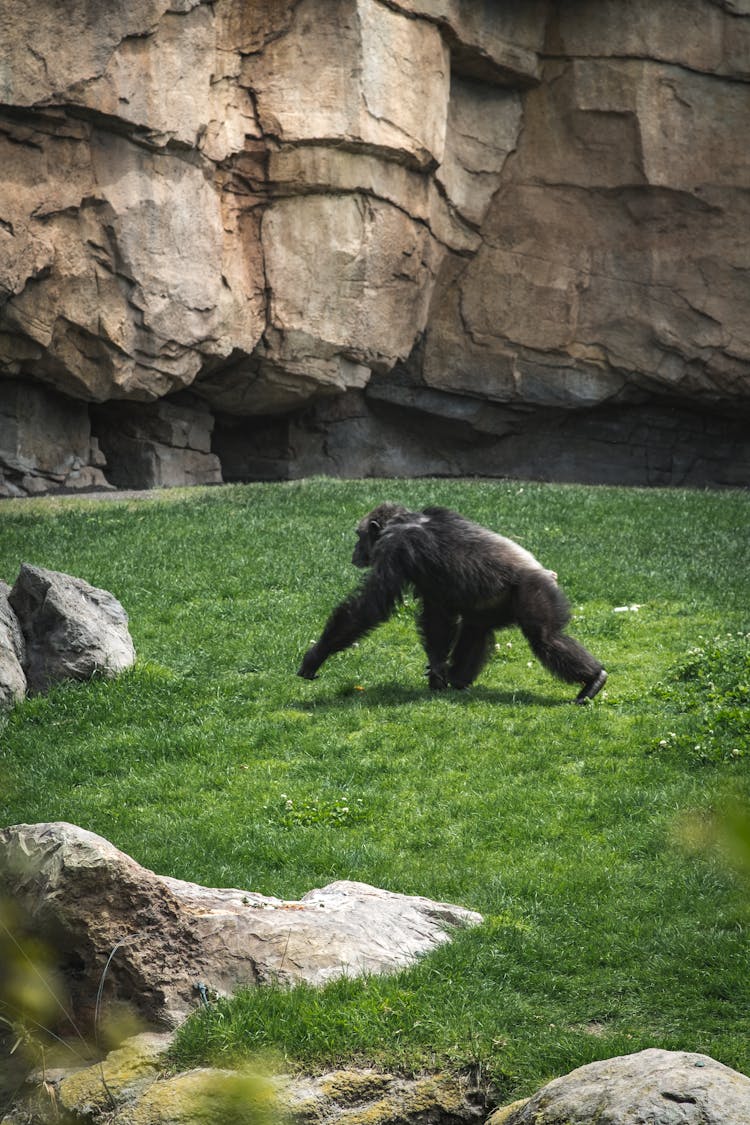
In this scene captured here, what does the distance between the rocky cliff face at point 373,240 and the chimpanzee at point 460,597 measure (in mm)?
11714

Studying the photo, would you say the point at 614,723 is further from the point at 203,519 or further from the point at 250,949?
the point at 203,519

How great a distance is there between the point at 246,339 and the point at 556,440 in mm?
7832

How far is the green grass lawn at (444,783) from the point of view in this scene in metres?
5.00

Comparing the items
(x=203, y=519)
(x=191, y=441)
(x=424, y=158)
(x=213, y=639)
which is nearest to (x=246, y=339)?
(x=191, y=441)

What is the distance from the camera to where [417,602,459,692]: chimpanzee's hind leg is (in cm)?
996

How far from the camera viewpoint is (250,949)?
5.18 m

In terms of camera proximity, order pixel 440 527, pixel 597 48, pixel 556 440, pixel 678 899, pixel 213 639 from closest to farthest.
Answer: pixel 678 899 < pixel 440 527 < pixel 213 639 < pixel 597 48 < pixel 556 440

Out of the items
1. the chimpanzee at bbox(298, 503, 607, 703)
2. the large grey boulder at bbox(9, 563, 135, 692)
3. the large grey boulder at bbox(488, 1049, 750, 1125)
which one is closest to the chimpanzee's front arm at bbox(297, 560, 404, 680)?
the chimpanzee at bbox(298, 503, 607, 703)

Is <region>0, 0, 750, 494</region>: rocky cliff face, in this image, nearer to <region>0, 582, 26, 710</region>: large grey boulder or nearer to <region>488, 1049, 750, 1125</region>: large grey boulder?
<region>0, 582, 26, 710</region>: large grey boulder

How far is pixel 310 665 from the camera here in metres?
10.4

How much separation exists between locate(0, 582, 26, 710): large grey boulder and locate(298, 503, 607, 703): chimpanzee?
2.38 m

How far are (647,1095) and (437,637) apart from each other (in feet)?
21.9

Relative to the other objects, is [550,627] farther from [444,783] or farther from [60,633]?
[60,633]

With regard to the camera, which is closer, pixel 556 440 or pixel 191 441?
pixel 191 441
